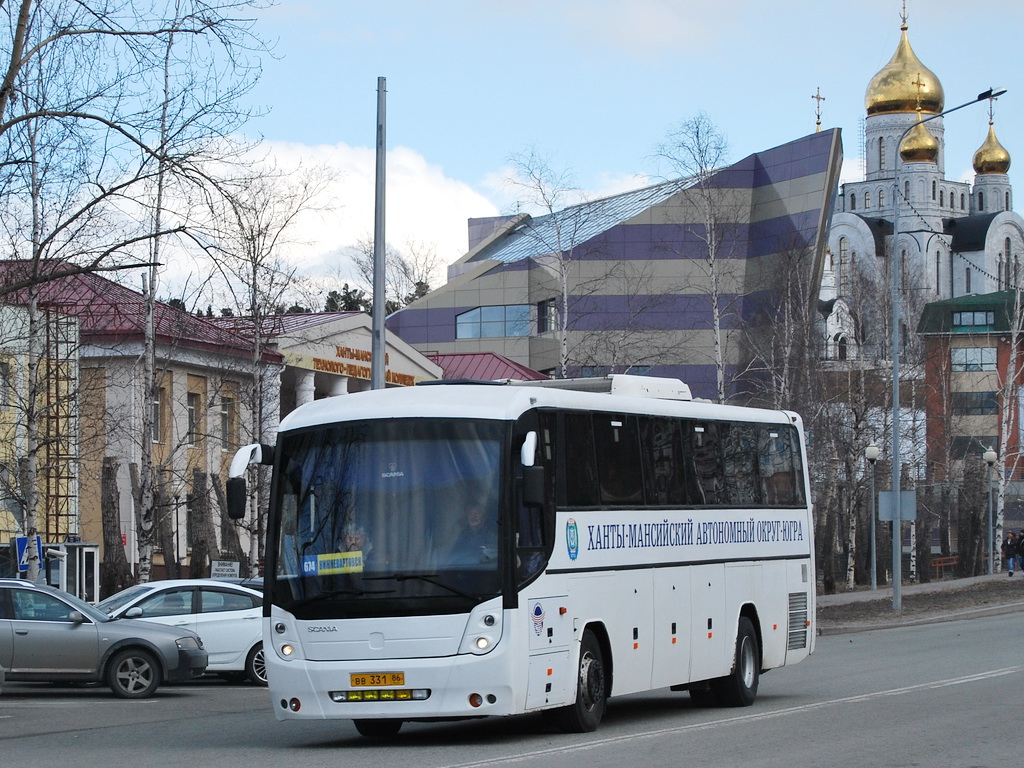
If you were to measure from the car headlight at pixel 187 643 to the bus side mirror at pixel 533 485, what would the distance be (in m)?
8.53

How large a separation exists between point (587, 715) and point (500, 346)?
6047 centimetres

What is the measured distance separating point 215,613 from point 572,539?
9.50 meters

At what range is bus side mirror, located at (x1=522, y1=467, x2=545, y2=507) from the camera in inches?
482

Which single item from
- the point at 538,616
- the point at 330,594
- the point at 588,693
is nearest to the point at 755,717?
the point at 588,693

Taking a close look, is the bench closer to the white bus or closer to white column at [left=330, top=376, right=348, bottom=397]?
white column at [left=330, top=376, right=348, bottom=397]

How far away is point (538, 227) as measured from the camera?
83125 millimetres

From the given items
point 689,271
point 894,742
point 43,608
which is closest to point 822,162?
point 689,271

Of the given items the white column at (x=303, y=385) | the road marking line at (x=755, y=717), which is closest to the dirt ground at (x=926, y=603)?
the road marking line at (x=755, y=717)

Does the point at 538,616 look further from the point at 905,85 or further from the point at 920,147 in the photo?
the point at 920,147

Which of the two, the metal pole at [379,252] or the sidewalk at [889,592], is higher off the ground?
the metal pole at [379,252]

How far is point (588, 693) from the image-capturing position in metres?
13.7

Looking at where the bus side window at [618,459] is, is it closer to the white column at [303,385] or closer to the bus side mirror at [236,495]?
the bus side mirror at [236,495]

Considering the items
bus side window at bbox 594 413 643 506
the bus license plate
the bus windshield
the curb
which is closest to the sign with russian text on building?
the curb

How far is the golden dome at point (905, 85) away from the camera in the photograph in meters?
144
